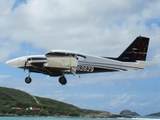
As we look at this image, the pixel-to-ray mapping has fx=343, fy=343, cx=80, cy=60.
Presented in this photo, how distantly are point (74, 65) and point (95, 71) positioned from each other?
2454 millimetres

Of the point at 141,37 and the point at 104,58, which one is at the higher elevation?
the point at 141,37

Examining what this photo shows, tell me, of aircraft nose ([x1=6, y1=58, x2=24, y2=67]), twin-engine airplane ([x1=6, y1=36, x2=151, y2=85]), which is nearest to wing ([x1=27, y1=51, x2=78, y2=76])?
twin-engine airplane ([x1=6, y1=36, x2=151, y2=85])

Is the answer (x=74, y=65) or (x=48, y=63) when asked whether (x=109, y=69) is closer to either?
(x=74, y=65)

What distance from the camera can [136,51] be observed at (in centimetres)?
3259

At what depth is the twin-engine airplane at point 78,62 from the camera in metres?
29.6

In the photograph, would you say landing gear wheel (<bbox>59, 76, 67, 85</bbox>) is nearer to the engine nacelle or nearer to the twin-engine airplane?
the twin-engine airplane

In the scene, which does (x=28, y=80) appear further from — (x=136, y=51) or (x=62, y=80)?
(x=136, y=51)

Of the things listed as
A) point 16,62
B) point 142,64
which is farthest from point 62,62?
point 142,64

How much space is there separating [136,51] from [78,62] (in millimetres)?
6293

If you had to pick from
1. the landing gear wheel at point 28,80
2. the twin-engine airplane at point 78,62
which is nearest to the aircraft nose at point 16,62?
the twin-engine airplane at point 78,62

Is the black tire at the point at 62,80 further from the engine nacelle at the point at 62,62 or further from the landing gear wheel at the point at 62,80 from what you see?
the engine nacelle at the point at 62,62

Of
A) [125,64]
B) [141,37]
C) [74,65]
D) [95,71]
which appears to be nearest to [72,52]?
[74,65]

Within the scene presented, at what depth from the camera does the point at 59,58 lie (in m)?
29.7

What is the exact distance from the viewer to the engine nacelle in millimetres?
29297
